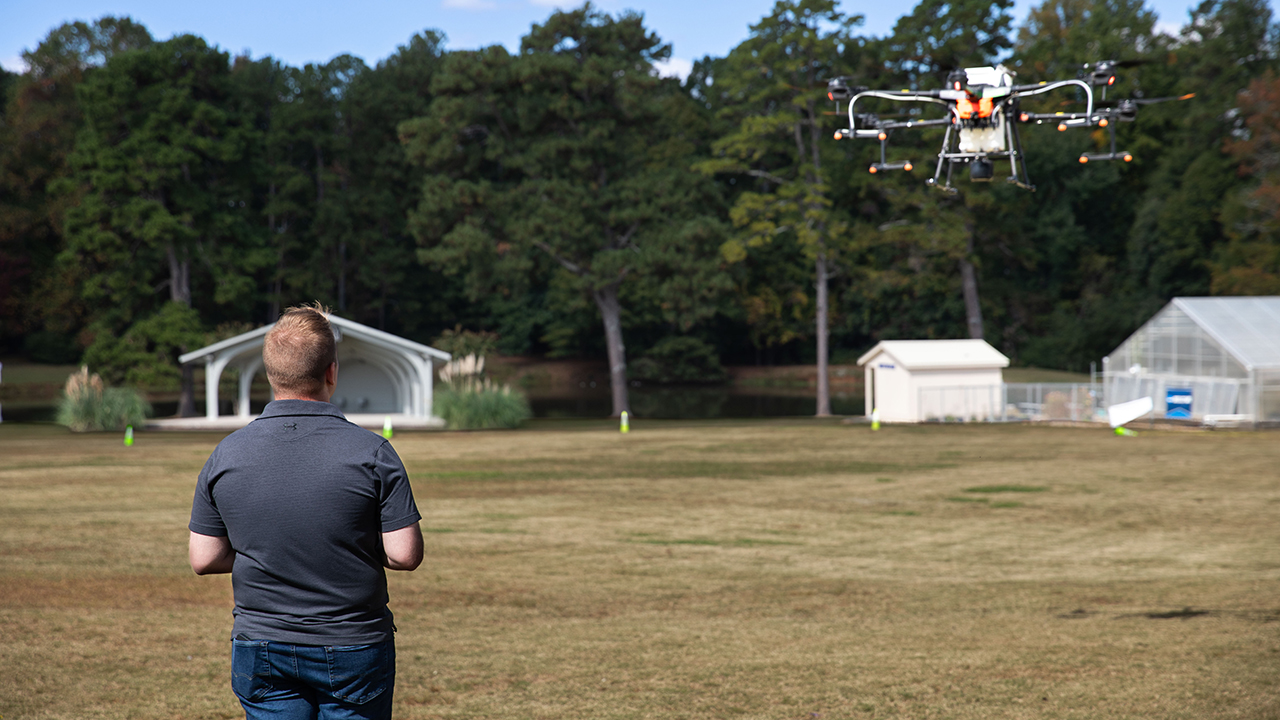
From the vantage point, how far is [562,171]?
42844 mm

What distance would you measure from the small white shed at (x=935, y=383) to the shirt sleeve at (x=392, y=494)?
3148 cm

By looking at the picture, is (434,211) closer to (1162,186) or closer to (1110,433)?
(1110,433)

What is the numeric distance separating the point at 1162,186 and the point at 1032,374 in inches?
542

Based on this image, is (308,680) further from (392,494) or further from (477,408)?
(477,408)

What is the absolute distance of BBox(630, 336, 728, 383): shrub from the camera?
60.7m

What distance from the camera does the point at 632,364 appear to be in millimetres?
61750

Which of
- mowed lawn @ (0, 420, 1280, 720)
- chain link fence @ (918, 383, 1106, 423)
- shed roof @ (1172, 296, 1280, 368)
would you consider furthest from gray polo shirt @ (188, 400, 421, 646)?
chain link fence @ (918, 383, 1106, 423)

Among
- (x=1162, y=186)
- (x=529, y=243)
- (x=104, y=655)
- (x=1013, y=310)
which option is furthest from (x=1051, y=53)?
(x=104, y=655)

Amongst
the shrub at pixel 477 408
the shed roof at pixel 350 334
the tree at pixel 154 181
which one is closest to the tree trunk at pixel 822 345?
the shrub at pixel 477 408

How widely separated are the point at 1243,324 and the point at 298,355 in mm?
32634

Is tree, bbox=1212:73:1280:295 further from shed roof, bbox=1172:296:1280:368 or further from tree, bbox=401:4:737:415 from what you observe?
tree, bbox=401:4:737:415

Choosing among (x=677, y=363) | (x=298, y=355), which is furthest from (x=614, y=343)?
(x=298, y=355)

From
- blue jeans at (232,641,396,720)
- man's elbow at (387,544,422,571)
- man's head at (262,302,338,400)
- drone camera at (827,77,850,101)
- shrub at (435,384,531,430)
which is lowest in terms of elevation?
shrub at (435,384,531,430)

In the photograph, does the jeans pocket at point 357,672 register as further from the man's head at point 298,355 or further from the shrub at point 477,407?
the shrub at point 477,407
